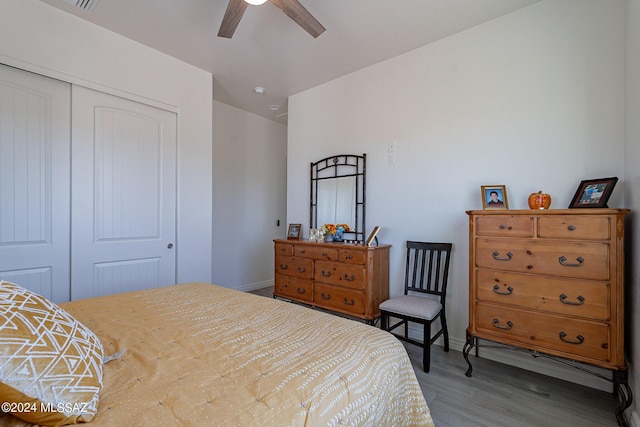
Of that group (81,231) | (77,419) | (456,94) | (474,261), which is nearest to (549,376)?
(474,261)

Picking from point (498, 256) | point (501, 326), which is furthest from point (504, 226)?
point (501, 326)

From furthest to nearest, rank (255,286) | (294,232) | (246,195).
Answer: (255,286) < (246,195) < (294,232)

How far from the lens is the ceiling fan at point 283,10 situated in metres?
1.83

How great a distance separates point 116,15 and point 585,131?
148 inches

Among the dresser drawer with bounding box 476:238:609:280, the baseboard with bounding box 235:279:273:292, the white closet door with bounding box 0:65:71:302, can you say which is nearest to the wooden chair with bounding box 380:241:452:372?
the dresser drawer with bounding box 476:238:609:280

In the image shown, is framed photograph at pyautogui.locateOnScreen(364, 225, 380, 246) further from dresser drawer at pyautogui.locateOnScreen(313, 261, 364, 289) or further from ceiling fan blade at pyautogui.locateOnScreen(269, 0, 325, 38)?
ceiling fan blade at pyautogui.locateOnScreen(269, 0, 325, 38)

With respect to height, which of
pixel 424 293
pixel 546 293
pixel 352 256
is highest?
pixel 352 256

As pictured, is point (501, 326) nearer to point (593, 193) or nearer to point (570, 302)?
point (570, 302)

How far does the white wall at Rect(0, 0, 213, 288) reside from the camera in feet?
7.23

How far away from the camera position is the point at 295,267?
3.24 m

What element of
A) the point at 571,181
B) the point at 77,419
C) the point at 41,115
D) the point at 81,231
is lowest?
the point at 77,419

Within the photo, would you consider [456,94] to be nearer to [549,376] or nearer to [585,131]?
[585,131]

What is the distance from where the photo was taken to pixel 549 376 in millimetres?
2146

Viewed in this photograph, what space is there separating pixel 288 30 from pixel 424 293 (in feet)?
8.84
